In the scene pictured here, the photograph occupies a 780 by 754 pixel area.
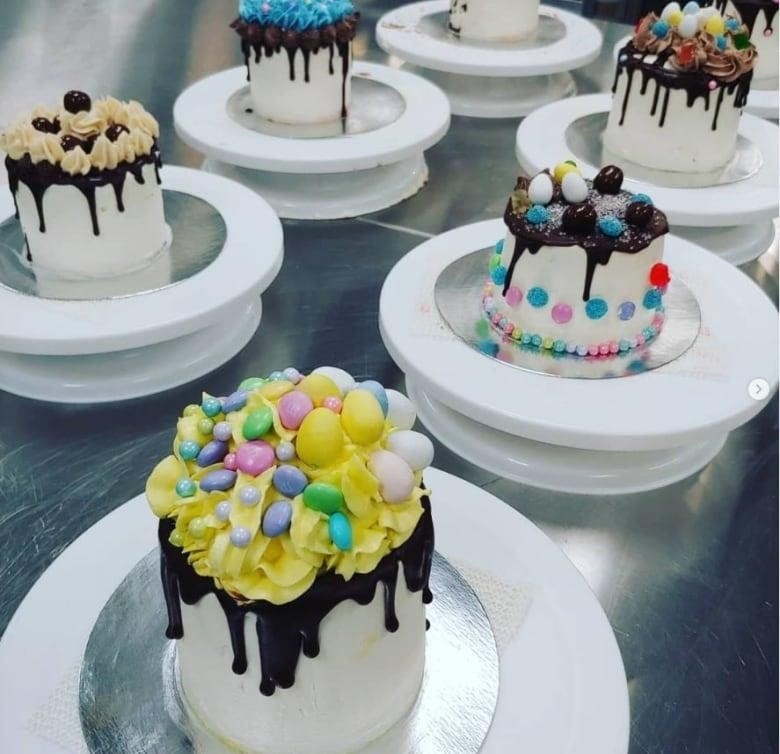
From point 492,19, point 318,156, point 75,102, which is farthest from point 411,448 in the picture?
point 492,19

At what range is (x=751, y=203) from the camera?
249 centimetres

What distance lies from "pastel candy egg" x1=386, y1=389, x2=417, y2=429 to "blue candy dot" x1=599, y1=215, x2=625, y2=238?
87 centimetres

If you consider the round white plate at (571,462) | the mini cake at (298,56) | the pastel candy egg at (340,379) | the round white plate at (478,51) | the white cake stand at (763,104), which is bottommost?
the round white plate at (571,462)

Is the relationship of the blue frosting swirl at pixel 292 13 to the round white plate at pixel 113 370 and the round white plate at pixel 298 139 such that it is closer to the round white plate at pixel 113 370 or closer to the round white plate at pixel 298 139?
the round white plate at pixel 298 139

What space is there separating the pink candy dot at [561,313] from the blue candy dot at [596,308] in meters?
0.04

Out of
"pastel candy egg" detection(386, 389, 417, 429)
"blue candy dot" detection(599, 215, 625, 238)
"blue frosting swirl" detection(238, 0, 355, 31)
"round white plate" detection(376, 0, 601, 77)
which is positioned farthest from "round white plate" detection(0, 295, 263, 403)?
"round white plate" detection(376, 0, 601, 77)

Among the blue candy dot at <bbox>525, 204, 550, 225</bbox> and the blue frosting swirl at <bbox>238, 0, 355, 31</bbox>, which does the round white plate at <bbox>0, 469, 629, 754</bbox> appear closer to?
the blue candy dot at <bbox>525, 204, 550, 225</bbox>

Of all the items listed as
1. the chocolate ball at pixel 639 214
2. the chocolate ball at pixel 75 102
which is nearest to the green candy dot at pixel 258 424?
the chocolate ball at pixel 639 214

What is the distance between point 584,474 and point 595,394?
6.6 inches

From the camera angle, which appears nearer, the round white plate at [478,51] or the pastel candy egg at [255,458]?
the pastel candy egg at [255,458]

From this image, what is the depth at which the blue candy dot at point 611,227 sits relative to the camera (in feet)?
6.00

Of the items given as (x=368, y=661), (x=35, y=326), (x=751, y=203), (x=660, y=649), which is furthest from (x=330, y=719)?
(x=751, y=203)

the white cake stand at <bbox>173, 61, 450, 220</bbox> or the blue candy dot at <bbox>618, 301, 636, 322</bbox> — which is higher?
the blue candy dot at <bbox>618, 301, 636, 322</bbox>

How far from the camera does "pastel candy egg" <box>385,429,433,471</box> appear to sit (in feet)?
3.51
